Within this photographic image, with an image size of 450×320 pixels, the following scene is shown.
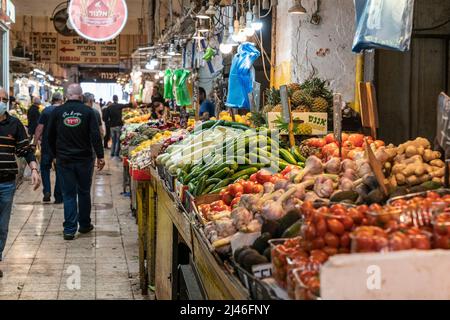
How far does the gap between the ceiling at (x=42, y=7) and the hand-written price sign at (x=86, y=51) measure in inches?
53.6

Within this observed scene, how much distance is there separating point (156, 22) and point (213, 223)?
1718cm

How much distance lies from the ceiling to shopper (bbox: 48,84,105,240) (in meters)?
15.3

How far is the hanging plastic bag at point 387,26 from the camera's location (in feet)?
15.4

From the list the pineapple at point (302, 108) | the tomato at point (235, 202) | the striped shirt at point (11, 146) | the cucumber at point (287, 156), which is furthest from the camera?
the striped shirt at point (11, 146)

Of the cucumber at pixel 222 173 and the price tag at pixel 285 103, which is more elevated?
the price tag at pixel 285 103

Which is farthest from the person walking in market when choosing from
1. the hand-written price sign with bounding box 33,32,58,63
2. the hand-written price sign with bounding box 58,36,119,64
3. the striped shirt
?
the hand-written price sign with bounding box 33,32,58,63

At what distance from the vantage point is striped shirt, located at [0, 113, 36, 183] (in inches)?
270

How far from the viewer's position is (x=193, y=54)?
15766mm

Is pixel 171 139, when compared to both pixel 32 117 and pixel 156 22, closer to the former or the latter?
pixel 32 117

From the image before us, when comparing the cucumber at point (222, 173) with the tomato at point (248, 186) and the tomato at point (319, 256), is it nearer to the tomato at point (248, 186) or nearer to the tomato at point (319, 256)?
the tomato at point (248, 186)

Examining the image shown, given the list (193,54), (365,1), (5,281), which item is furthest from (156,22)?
(365,1)

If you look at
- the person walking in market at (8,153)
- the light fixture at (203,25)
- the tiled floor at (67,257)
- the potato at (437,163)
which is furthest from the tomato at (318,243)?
the light fixture at (203,25)

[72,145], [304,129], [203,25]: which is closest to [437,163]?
[304,129]
